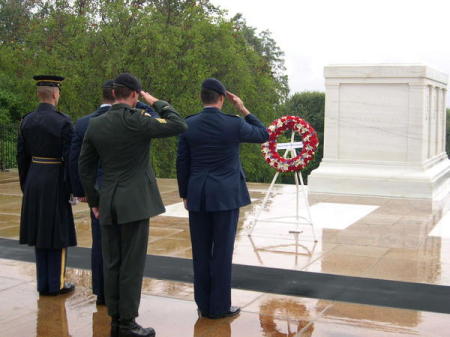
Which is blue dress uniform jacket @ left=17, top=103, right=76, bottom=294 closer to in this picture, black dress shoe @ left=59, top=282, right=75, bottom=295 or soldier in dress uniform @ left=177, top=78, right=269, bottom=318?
black dress shoe @ left=59, top=282, right=75, bottom=295

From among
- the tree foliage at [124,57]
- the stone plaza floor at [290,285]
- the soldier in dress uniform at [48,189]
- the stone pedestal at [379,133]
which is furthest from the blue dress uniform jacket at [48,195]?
the tree foliage at [124,57]

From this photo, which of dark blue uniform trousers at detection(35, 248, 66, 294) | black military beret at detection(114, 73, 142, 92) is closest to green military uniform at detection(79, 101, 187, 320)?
black military beret at detection(114, 73, 142, 92)

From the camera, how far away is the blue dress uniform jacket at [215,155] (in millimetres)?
4789

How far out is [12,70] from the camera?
2155 cm

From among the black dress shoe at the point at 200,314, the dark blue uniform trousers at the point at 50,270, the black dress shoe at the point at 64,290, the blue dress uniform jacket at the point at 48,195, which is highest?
the blue dress uniform jacket at the point at 48,195

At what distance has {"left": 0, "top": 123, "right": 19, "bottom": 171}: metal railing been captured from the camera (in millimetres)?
18125

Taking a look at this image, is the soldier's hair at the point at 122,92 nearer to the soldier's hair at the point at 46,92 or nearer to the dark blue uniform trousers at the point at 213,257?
the dark blue uniform trousers at the point at 213,257

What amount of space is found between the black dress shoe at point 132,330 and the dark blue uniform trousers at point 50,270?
1.19 metres

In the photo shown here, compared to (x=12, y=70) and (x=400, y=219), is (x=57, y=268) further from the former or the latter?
(x=12, y=70)

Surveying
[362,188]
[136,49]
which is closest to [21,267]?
[362,188]

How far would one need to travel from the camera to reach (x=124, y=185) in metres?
4.39

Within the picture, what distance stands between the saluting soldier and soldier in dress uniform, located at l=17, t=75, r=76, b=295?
100 cm

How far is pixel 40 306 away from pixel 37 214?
0.75 metres

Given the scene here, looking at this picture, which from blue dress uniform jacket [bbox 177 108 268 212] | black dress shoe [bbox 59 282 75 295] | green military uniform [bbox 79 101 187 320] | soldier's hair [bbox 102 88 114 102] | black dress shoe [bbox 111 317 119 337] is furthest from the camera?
black dress shoe [bbox 59 282 75 295]
